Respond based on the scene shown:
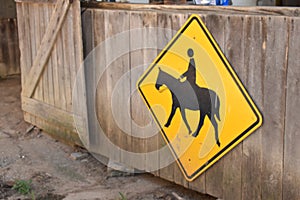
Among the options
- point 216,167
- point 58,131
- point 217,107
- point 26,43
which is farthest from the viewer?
point 26,43

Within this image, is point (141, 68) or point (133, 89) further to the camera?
point (133, 89)

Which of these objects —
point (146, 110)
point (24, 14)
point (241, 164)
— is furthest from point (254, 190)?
point (24, 14)

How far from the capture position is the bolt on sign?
3508mm

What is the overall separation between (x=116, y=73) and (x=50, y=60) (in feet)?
4.12

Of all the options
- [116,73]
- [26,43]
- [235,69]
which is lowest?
[116,73]

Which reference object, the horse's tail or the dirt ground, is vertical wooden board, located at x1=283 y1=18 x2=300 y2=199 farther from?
the dirt ground

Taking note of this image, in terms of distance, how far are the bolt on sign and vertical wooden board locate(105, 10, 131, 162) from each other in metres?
0.32

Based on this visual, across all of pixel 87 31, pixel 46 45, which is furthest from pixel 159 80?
pixel 46 45

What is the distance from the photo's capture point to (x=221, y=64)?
355cm

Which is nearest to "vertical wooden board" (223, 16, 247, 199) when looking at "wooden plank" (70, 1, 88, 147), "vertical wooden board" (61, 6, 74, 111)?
"wooden plank" (70, 1, 88, 147)

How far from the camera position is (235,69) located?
3.47 m

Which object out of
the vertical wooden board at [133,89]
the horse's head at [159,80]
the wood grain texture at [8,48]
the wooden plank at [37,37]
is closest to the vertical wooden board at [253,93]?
the horse's head at [159,80]

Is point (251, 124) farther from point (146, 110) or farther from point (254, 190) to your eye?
point (146, 110)

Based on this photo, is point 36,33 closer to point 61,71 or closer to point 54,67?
point 54,67
